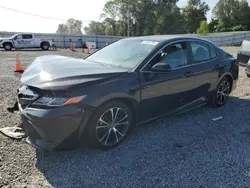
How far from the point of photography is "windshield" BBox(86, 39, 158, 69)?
139 inches

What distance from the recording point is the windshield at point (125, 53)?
3.52 metres

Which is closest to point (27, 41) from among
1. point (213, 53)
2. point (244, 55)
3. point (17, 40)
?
point (17, 40)

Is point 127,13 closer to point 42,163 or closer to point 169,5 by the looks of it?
point 169,5

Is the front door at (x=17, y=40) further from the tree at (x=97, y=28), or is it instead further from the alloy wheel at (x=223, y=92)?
the tree at (x=97, y=28)

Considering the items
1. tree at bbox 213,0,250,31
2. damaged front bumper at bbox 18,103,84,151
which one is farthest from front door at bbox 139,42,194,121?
tree at bbox 213,0,250,31

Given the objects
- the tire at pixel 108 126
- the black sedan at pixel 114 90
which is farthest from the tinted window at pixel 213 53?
the tire at pixel 108 126

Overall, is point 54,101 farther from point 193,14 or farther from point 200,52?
point 193,14

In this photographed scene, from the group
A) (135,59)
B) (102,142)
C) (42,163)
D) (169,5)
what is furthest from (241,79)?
(169,5)

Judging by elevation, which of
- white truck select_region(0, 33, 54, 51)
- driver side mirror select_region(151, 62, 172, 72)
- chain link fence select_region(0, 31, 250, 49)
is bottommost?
driver side mirror select_region(151, 62, 172, 72)

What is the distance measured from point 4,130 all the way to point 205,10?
66655 mm

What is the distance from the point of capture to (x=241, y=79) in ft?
25.3

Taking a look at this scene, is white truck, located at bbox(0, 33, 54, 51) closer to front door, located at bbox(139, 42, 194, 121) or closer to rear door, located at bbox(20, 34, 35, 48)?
rear door, located at bbox(20, 34, 35, 48)

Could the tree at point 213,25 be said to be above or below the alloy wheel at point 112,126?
above

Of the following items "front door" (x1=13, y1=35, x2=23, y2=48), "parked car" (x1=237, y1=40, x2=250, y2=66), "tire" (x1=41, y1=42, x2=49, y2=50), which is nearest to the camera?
"parked car" (x1=237, y1=40, x2=250, y2=66)
